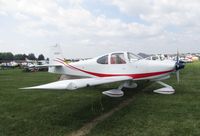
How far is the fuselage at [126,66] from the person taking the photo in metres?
A: 8.55

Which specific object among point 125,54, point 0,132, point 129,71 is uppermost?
point 125,54

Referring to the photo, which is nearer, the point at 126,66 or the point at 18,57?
the point at 126,66

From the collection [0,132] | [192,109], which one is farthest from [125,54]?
[0,132]

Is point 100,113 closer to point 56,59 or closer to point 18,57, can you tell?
point 56,59

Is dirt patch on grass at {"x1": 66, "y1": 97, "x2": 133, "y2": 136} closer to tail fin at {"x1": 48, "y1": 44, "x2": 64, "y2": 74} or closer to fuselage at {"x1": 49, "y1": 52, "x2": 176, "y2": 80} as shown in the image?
fuselage at {"x1": 49, "y1": 52, "x2": 176, "y2": 80}

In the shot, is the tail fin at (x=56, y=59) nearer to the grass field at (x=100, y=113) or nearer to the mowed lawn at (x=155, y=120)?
the grass field at (x=100, y=113)

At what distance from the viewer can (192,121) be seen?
17.4ft

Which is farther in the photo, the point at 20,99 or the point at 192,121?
the point at 20,99

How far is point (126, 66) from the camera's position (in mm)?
8742

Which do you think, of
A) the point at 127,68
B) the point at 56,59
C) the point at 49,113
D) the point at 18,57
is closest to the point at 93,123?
the point at 49,113

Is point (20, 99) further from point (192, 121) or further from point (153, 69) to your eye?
point (192, 121)

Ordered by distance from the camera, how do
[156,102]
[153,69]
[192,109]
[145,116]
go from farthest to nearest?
1. [153,69]
2. [156,102]
3. [192,109]
4. [145,116]

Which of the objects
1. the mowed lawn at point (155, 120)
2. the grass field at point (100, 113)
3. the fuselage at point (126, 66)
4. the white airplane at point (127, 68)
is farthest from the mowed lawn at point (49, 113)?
the fuselage at point (126, 66)

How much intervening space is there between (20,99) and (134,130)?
560cm
